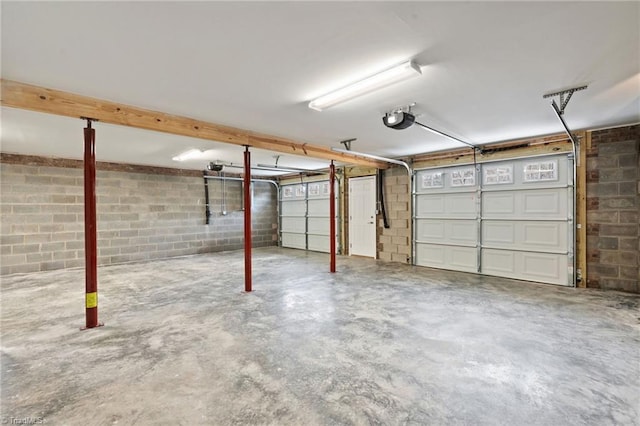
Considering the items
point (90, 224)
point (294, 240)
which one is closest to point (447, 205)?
point (294, 240)

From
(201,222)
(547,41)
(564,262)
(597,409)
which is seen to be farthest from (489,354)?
(201,222)

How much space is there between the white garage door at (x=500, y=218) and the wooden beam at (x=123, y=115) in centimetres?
330

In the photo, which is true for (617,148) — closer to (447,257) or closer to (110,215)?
(447,257)

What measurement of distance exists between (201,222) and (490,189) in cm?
717

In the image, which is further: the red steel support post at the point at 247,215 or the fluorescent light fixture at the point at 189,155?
the fluorescent light fixture at the point at 189,155

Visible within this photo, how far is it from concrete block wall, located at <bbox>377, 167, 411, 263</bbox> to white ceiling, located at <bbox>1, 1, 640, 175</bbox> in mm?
3019

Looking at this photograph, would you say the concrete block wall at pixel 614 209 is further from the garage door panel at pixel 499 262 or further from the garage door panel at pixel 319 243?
the garage door panel at pixel 319 243

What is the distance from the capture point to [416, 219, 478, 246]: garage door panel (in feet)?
18.8

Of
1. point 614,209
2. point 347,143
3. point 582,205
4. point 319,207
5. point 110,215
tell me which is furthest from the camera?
point 319,207

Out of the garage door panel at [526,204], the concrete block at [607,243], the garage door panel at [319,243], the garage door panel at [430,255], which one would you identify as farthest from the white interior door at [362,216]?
the concrete block at [607,243]

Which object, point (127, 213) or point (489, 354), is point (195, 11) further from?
point (127, 213)

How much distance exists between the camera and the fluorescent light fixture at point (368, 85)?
2296 millimetres

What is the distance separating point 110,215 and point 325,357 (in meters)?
6.65

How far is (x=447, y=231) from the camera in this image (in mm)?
6070
